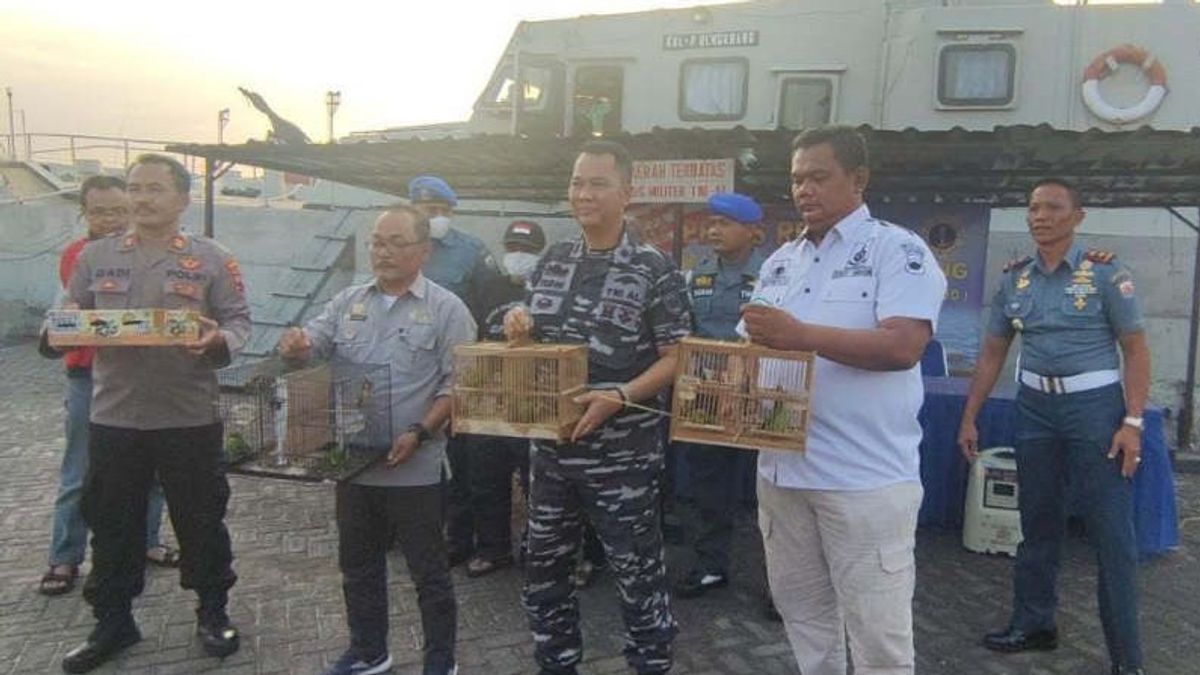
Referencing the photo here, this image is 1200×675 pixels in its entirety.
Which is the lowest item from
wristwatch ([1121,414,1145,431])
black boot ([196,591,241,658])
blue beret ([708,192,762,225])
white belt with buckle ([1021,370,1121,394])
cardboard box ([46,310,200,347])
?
black boot ([196,591,241,658])

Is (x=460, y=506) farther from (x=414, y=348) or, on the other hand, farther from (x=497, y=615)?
(x=414, y=348)

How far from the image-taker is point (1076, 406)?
371 centimetres

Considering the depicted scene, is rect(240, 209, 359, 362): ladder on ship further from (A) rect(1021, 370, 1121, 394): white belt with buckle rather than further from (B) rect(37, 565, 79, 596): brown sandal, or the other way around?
(A) rect(1021, 370, 1121, 394): white belt with buckle

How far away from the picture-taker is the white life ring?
9.33 m

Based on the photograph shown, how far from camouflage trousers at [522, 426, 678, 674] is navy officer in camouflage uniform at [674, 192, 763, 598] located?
1479mm

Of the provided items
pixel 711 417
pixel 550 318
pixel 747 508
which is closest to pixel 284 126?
pixel 747 508

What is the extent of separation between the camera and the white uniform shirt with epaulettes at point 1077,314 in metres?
3.69

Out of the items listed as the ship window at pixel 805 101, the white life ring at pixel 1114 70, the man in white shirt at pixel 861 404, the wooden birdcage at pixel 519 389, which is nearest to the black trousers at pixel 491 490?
the wooden birdcage at pixel 519 389

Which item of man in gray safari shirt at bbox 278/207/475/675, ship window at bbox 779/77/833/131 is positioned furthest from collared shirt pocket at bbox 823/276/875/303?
ship window at bbox 779/77/833/131

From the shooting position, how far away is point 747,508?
20.6ft

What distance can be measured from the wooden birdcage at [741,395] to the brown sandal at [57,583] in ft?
12.5

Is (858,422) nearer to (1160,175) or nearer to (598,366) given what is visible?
(598,366)

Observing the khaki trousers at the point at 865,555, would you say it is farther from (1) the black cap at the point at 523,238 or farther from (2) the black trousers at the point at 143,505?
(1) the black cap at the point at 523,238

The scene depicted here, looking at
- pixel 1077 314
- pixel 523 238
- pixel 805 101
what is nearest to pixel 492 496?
pixel 523 238
